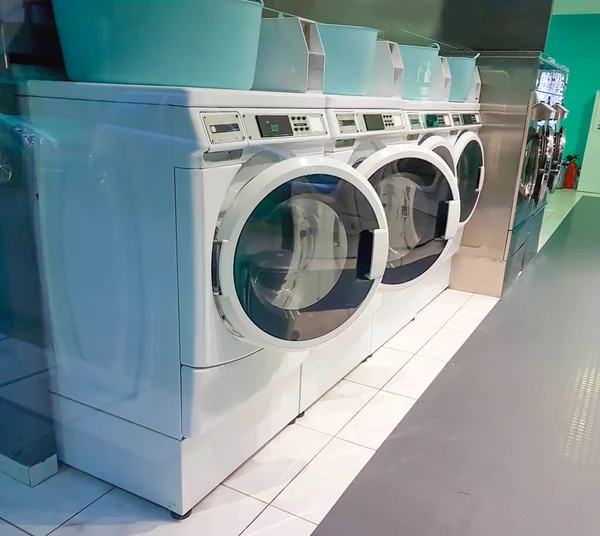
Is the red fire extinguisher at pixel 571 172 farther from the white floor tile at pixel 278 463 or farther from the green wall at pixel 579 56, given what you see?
the white floor tile at pixel 278 463

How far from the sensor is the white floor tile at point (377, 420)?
187 centimetres

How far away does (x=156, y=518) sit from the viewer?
149cm

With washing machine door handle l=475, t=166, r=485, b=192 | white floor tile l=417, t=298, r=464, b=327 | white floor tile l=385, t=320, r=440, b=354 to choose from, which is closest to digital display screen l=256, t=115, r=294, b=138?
white floor tile l=385, t=320, r=440, b=354

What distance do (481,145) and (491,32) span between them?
77 centimetres

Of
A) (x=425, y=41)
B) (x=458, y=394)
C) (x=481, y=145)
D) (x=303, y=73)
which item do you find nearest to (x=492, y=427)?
(x=458, y=394)

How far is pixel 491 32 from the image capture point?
3.25 meters

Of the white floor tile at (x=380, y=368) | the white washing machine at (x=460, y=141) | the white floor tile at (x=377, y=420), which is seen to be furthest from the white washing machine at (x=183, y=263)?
the white washing machine at (x=460, y=141)

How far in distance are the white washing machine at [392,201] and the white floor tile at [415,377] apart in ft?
0.60

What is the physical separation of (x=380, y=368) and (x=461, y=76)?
1679 mm

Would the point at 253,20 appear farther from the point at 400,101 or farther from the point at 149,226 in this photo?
the point at 400,101

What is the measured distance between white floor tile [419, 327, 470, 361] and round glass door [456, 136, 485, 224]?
2.10ft

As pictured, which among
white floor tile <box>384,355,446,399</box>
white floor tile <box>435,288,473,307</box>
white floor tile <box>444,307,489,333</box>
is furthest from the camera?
white floor tile <box>435,288,473,307</box>

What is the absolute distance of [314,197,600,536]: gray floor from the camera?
1507mm

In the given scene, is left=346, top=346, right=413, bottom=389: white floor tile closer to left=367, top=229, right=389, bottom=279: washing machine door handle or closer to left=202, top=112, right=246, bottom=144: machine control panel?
left=367, top=229, right=389, bottom=279: washing machine door handle
